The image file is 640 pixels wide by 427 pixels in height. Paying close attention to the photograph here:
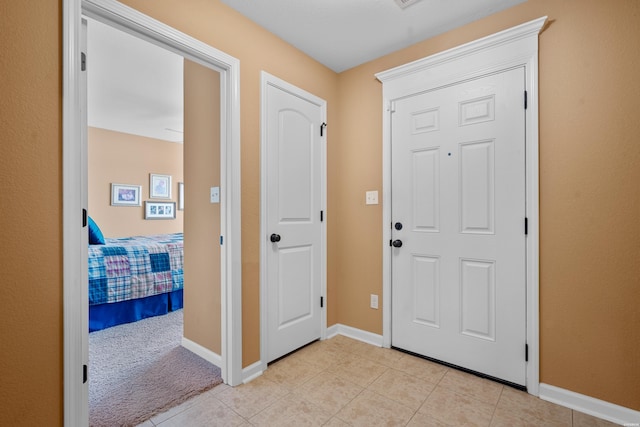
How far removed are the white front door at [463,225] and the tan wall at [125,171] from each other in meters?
4.95

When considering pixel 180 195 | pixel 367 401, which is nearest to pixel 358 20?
pixel 367 401

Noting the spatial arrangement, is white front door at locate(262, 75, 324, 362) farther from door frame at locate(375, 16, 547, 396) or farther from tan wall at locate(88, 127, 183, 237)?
tan wall at locate(88, 127, 183, 237)

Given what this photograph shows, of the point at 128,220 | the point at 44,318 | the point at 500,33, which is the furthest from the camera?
the point at 128,220

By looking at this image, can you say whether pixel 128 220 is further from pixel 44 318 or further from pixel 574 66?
pixel 574 66

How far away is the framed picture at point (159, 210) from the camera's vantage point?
5680 millimetres

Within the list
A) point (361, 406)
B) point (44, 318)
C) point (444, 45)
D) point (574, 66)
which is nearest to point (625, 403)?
point (361, 406)

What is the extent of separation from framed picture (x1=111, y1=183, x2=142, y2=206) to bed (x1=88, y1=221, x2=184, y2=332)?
211 centimetres

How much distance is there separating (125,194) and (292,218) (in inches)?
171

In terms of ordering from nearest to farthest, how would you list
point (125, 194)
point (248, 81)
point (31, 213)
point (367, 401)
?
point (31, 213) < point (367, 401) < point (248, 81) < point (125, 194)

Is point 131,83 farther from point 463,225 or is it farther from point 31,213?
point 463,225

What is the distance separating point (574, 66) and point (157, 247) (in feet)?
12.8

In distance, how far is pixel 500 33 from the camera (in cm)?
200

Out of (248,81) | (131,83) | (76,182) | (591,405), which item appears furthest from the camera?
(131,83)

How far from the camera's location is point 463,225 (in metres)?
2.19
